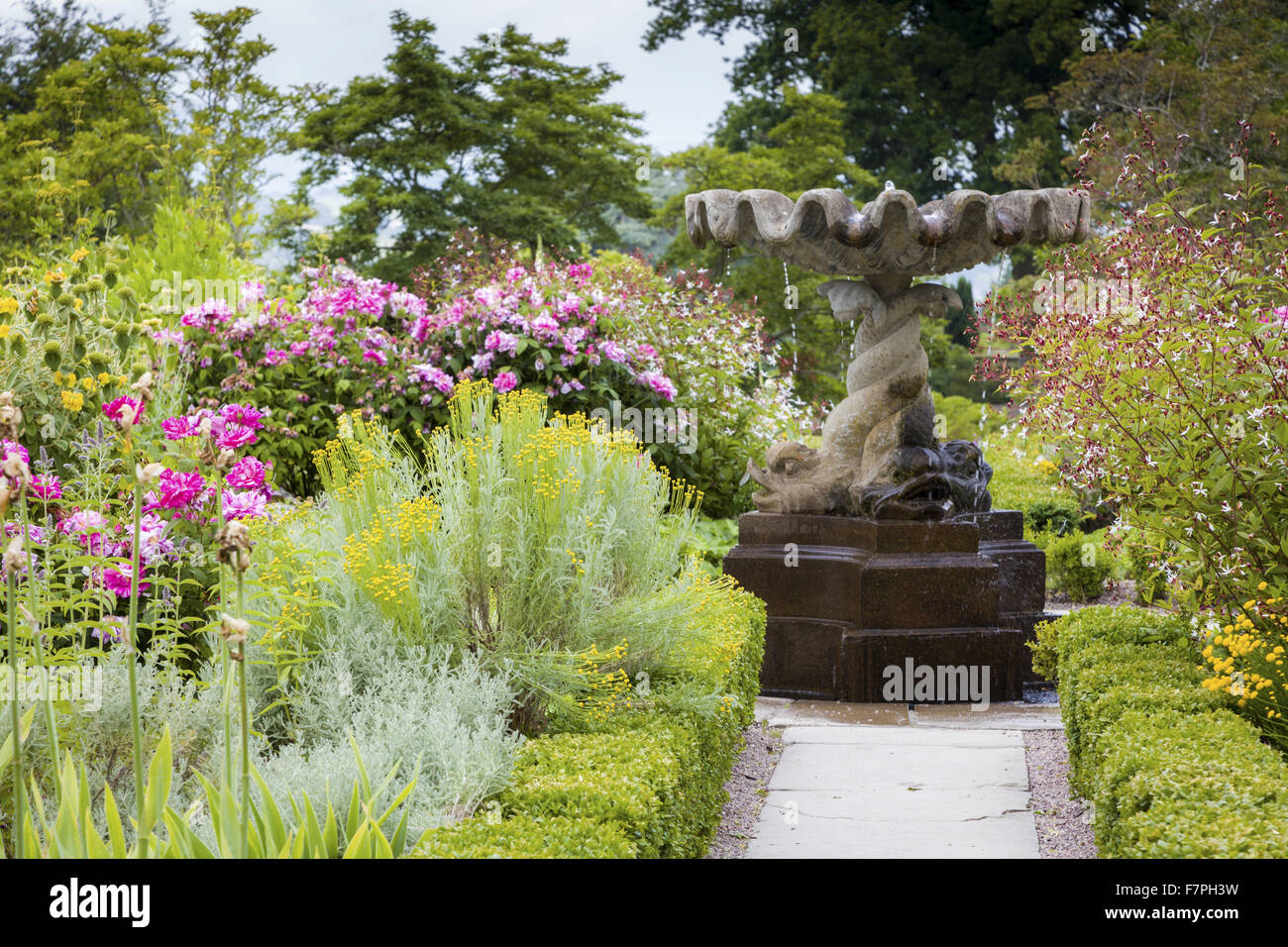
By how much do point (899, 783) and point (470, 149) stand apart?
21962mm

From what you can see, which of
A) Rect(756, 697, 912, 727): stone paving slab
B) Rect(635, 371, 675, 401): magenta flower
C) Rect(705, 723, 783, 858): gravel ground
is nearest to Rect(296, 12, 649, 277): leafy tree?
Rect(635, 371, 675, 401): magenta flower

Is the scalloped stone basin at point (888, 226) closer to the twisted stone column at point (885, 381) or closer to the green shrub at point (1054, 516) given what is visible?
the twisted stone column at point (885, 381)

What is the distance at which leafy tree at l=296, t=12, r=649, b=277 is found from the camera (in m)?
22.9

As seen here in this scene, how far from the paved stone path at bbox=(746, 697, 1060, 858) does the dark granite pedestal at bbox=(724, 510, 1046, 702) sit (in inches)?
6.7

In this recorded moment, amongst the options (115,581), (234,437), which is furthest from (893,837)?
(115,581)

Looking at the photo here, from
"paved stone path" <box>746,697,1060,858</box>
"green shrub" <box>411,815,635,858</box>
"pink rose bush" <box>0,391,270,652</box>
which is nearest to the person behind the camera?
"green shrub" <box>411,815,635,858</box>

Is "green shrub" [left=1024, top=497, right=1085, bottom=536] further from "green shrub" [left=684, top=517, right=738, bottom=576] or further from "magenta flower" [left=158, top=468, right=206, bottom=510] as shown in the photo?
"magenta flower" [left=158, top=468, right=206, bottom=510]

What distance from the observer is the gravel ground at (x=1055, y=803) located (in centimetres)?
380

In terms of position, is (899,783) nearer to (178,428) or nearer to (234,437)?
(234,437)

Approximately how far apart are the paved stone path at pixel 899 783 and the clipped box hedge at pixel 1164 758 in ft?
1.14

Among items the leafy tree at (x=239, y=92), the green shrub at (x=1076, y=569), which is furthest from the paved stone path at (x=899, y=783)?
the leafy tree at (x=239, y=92)

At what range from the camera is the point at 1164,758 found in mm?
3033

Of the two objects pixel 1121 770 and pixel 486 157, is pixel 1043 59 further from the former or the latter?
pixel 1121 770

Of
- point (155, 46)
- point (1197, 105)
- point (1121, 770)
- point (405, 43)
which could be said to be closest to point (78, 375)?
point (1121, 770)
